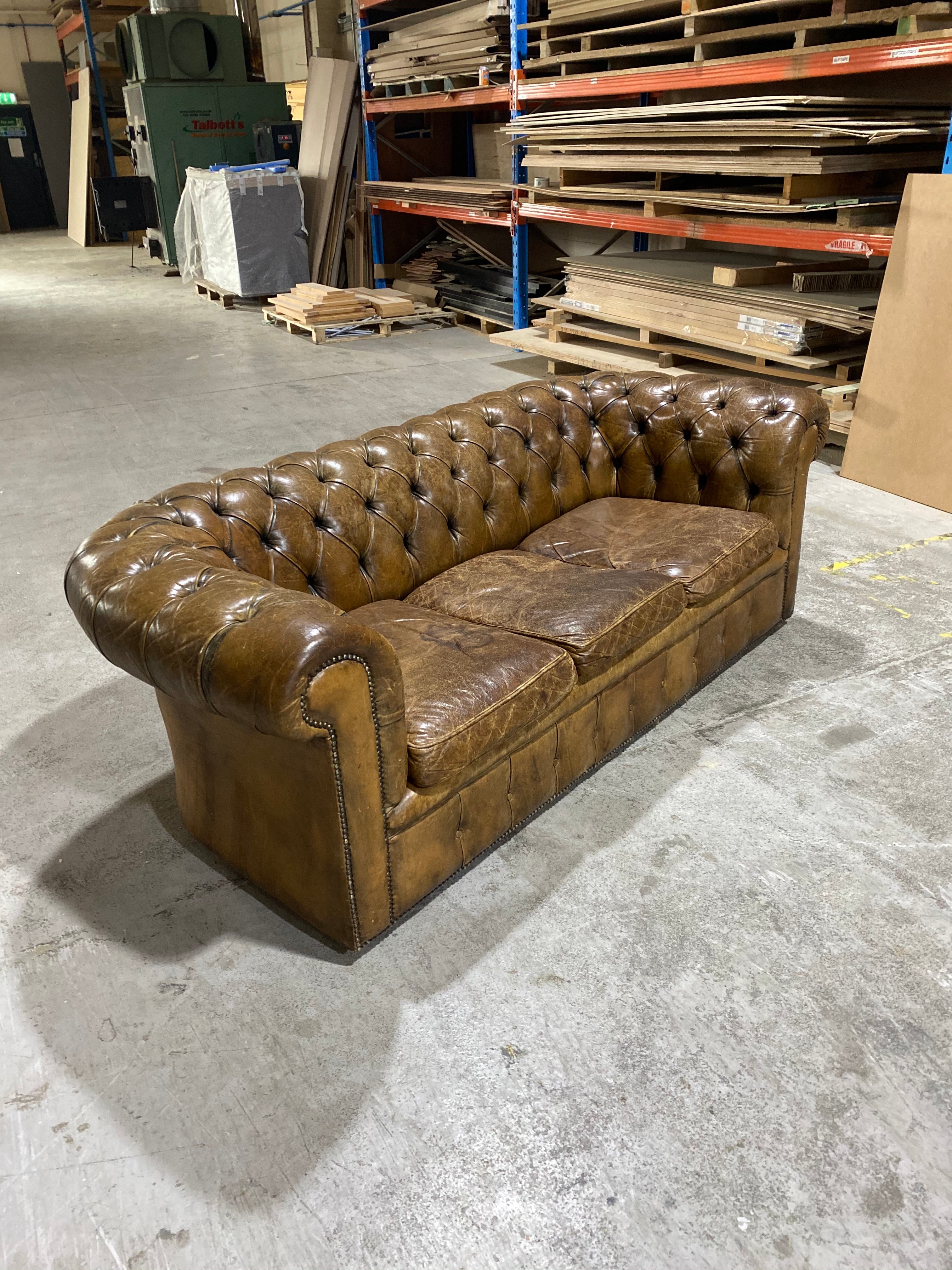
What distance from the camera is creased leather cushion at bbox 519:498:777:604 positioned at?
2643mm

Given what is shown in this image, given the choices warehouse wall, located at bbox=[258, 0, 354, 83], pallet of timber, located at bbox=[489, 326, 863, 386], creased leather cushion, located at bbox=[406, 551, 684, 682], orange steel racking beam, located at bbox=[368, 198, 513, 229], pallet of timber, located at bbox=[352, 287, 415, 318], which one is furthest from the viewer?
warehouse wall, located at bbox=[258, 0, 354, 83]

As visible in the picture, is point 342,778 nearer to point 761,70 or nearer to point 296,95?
point 761,70

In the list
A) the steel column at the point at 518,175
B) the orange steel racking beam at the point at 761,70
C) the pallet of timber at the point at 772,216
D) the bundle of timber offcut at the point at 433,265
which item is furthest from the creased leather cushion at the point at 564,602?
the bundle of timber offcut at the point at 433,265

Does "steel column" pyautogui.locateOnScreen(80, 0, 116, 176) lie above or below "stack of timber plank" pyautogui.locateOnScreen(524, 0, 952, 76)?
above

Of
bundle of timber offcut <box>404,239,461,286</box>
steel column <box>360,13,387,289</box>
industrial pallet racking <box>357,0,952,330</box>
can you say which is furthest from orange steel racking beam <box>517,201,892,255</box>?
steel column <box>360,13,387,289</box>

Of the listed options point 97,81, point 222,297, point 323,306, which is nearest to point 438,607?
point 323,306

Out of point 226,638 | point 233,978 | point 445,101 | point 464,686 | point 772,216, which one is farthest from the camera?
point 445,101

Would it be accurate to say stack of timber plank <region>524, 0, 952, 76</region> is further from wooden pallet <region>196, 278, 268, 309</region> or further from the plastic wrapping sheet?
wooden pallet <region>196, 278, 268, 309</region>

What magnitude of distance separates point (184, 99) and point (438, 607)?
1081 centimetres

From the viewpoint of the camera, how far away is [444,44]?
752 centimetres

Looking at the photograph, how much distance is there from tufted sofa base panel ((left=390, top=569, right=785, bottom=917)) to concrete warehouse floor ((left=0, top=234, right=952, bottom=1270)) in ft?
0.26

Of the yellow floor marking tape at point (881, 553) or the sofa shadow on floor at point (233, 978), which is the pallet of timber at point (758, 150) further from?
the sofa shadow on floor at point (233, 978)

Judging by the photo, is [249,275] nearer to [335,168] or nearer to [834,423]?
[335,168]

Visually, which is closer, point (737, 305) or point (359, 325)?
point (737, 305)
